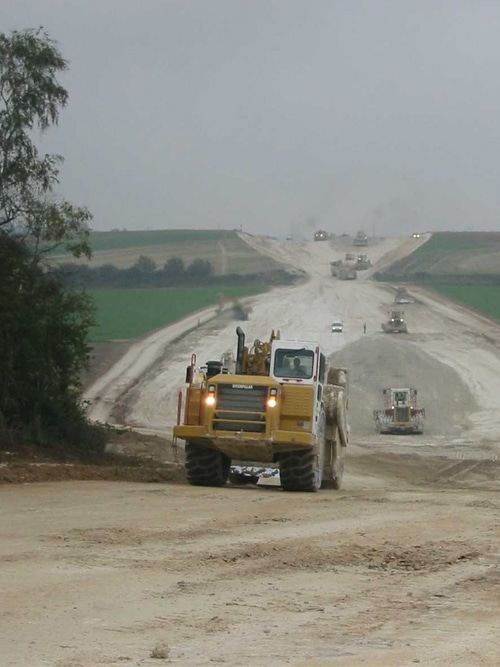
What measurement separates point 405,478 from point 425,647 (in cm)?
2736

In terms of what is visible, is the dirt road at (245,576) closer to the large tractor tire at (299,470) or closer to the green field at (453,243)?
the large tractor tire at (299,470)

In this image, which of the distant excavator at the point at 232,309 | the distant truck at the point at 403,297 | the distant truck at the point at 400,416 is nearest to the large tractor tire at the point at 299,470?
the distant truck at the point at 400,416

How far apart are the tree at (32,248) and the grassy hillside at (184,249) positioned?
154 ft

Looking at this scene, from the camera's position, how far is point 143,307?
81000 mm

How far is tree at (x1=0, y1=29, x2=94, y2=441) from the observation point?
3125cm

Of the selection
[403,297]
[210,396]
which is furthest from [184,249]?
[210,396]

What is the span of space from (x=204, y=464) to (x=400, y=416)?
2818cm

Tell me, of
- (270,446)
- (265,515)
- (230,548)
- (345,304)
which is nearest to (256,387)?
(270,446)

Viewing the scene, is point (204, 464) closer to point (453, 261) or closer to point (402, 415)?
point (402, 415)

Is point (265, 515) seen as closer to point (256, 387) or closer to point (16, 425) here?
point (256, 387)

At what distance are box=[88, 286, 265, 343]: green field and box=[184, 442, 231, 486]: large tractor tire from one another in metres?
46.5

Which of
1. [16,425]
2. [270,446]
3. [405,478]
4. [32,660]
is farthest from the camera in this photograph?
[405,478]

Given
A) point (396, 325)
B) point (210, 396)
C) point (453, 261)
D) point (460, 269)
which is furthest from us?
point (453, 261)

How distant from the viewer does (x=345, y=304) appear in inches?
3703
